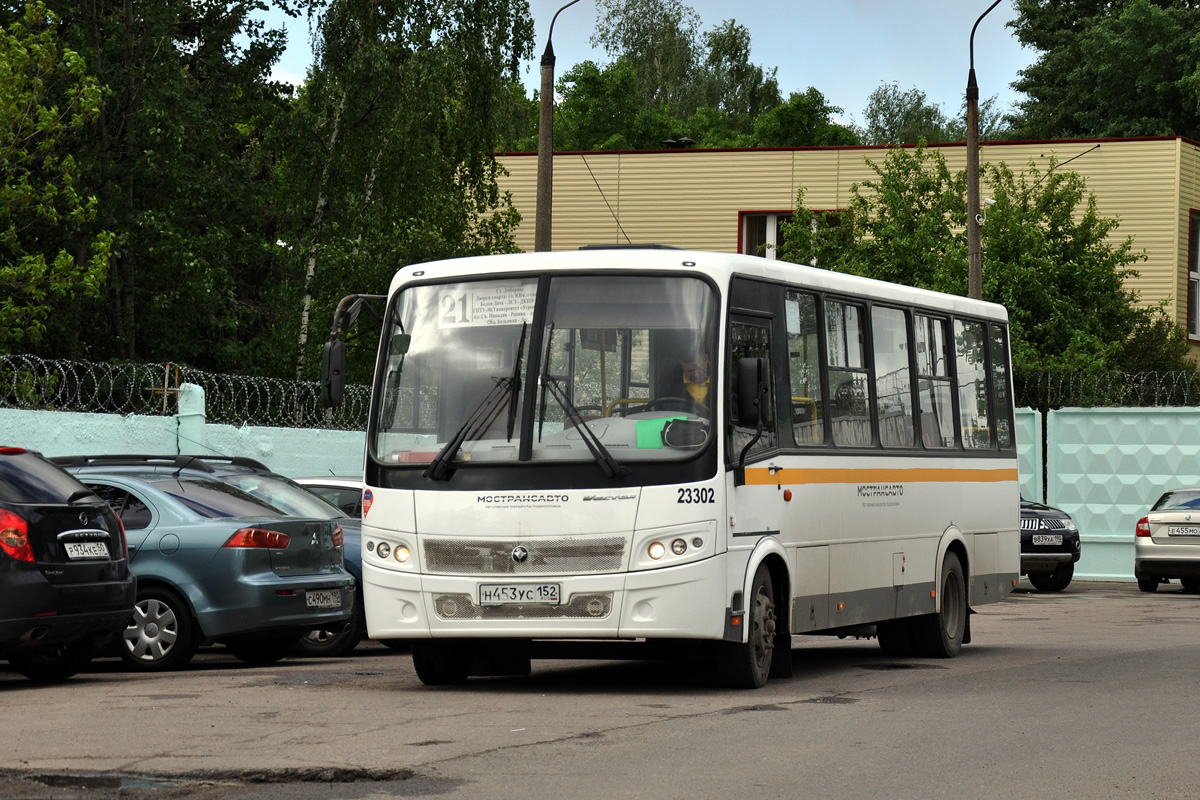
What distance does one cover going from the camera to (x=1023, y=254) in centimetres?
→ 3975

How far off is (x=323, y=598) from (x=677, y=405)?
3654mm

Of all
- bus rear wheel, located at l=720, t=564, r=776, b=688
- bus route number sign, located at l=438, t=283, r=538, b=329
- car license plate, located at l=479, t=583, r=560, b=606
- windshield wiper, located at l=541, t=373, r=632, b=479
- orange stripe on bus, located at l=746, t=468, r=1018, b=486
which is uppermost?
bus route number sign, located at l=438, t=283, r=538, b=329

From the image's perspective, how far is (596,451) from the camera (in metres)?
11.7

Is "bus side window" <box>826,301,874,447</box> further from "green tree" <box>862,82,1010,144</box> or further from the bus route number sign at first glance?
"green tree" <box>862,82,1010,144</box>

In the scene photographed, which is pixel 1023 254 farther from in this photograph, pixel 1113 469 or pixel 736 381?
pixel 736 381

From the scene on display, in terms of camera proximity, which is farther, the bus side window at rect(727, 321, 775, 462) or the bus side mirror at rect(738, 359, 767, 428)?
the bus side window at rect(727, 321, 775, 462)

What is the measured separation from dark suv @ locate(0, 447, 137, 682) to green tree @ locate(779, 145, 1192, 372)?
2610cm

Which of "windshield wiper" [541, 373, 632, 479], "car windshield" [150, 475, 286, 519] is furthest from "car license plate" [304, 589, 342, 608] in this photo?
"windshield wiper" [541, 373, 632, 479]

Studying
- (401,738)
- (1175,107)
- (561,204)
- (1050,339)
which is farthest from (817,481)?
(1175,107)

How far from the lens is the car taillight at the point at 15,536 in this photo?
11.7 metres

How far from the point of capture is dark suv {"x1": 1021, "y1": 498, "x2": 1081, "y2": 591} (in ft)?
92.3

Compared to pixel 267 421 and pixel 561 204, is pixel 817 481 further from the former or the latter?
pixel 561 204

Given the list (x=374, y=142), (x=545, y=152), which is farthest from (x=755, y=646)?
(x=374, y=142)

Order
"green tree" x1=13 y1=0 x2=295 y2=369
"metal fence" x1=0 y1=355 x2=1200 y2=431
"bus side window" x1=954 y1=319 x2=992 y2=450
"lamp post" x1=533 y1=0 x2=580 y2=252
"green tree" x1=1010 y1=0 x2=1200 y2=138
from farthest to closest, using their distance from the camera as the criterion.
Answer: "green tree" x1=1010 y1=0 x2=1200 y2=138 → "green tree" x1=13 y1=0 x2=295 y2=369 → "lamp post" x1=533 y1=0 x2=580 y2=252 → "metal fence" x1=0 y1=355 x2=1200 y2=431 → "bus side window" x1=954 y1=319 x2=992 y2=450
